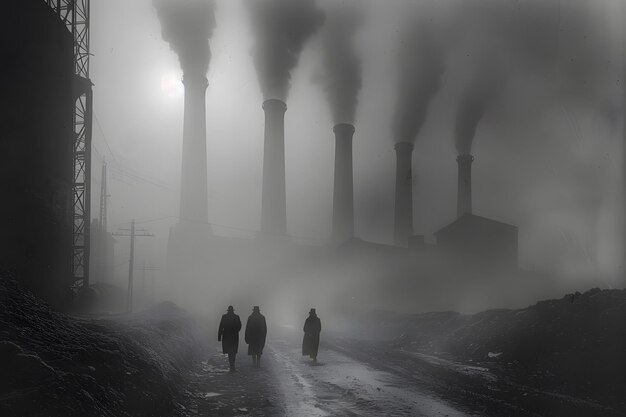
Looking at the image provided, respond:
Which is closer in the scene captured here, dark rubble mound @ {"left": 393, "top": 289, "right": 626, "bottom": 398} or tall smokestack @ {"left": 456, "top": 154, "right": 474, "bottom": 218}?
dark rubble mound @ {"left": 393, "top": 289, "right": 626, "bottom": 398}

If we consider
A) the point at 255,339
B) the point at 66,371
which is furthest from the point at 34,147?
the point at 66,371

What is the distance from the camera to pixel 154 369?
9336mm

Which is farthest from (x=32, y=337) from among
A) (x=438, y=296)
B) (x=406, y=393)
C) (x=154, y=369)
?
(x=438, y=296)

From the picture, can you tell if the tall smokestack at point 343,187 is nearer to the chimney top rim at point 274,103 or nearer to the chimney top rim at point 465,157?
the chimney top rim at point 274,103

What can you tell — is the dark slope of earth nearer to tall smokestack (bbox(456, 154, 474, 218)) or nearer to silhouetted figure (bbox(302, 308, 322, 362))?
silhouetted figure (bbox(302, 308, 322, 362))

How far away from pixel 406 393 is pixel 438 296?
150 ft

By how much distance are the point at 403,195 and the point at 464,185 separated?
8.59m

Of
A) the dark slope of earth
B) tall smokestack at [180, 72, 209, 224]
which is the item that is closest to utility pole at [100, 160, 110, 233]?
tall smokestack at [180, 72, 209, 224]

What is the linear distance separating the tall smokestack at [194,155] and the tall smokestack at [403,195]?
2235 cm

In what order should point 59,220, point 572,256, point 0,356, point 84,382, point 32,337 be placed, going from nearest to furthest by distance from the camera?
point 0,356, point 84,382, point 32,337, point 59,220, point 572,256

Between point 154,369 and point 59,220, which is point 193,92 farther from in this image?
point 154,369

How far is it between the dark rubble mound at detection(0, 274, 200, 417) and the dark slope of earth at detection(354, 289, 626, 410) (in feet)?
27.0

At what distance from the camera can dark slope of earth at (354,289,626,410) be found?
449 inches

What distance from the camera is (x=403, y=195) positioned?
2299 inches
